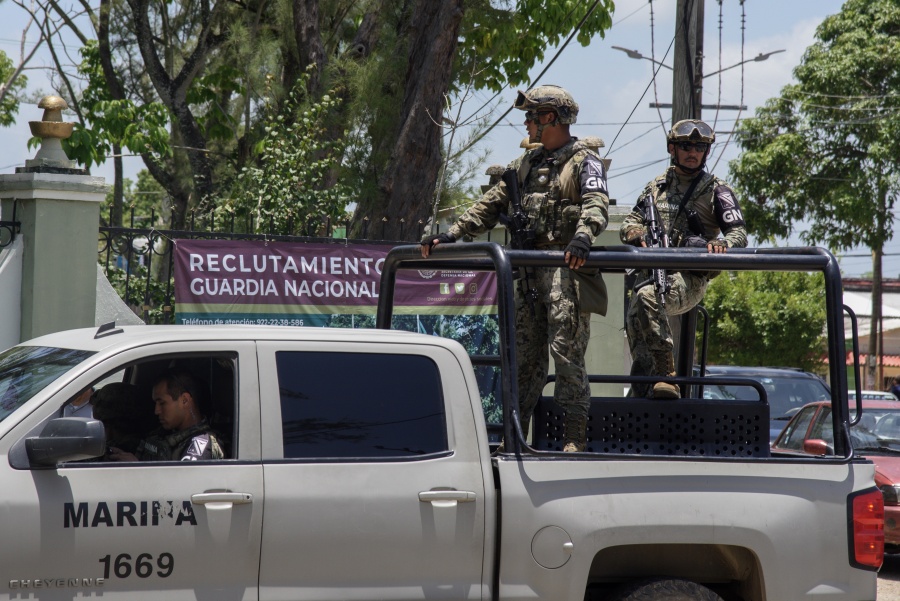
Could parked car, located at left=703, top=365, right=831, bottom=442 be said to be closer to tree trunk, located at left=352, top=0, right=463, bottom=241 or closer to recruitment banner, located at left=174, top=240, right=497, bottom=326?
tree trunk, located at left=352, top=0, right=463, bottom=241

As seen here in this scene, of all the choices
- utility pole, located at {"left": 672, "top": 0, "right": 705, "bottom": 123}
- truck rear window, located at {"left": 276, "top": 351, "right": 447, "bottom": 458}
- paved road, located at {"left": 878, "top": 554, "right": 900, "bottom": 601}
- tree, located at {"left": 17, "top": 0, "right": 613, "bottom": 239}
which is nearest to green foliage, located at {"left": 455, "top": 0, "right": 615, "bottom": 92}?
tree, located at {"left": 17, "top": 0, "right": 613, "bottom": 239}

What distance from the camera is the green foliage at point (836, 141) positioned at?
85.1ft

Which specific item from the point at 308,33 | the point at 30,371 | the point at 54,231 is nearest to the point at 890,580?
the point at 30,371

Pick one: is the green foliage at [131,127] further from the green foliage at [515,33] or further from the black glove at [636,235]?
the black glove at [636,235]

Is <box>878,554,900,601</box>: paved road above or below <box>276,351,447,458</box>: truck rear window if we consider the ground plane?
below

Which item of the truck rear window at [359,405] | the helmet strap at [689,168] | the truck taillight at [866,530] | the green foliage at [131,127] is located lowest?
the truck taillight at [866,530]

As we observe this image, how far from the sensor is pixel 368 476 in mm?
3916

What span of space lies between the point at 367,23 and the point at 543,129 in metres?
8.64

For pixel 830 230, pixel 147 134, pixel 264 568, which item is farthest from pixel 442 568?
pixel 830 230

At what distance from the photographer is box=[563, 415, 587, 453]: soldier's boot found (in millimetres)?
4766

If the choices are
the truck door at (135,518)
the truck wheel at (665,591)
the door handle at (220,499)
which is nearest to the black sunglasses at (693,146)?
the truck wheel at (665,591)

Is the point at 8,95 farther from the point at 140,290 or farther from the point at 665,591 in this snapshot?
the point at 665,591

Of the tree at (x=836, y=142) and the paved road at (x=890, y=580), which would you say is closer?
the paved road at (x=890, y=580)

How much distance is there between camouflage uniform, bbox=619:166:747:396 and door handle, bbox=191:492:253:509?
8.52 feet
